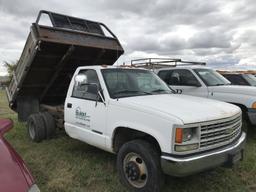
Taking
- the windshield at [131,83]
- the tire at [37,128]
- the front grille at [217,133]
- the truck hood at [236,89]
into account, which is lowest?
the tire at [37,128]

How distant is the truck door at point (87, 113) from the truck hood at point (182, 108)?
61 cm

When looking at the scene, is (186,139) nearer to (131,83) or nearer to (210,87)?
(131,83)

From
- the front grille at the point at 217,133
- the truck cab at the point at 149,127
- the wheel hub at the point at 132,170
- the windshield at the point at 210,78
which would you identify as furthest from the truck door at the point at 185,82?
the wheel hub at the point at 132,170

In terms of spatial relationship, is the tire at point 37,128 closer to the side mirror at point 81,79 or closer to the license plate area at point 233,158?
the side mirror at point 81,79

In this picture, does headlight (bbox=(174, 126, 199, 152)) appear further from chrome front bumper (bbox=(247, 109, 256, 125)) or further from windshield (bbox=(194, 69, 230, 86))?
windshield (bbox=(194, 69, 230, 86))

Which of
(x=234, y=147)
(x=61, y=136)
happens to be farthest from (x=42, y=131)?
(x=234, y=147)

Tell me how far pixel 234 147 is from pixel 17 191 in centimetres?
292

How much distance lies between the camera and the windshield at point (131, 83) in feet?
14.3

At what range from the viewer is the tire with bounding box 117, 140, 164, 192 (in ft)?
11.0

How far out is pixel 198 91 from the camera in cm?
706

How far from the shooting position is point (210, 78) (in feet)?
23.9

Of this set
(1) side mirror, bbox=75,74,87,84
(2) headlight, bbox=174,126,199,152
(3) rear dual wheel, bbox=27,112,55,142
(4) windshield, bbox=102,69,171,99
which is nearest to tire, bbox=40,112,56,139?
(3) rear dual wheel, bbox=27,112,55,142

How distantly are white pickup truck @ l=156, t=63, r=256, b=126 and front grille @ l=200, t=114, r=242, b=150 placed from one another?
2554 millimetres

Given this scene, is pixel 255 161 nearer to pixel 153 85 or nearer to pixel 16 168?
pixel 153 85
